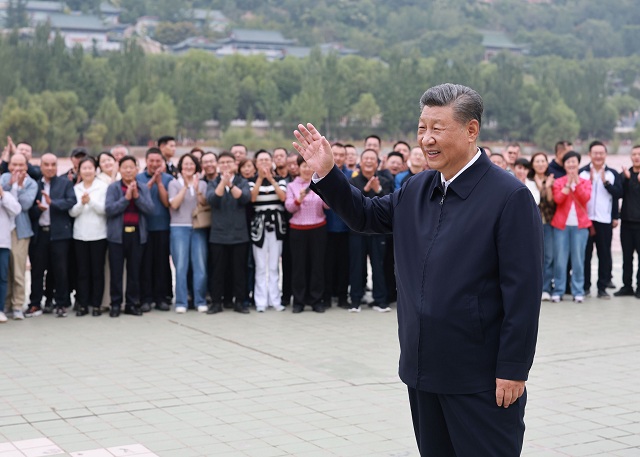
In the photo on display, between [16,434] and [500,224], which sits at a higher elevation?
[500,224]

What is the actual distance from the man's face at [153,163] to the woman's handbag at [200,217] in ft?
1.93

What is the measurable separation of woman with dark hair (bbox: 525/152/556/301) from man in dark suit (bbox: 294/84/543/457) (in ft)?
25.7

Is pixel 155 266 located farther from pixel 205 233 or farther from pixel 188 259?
pixel 205 233

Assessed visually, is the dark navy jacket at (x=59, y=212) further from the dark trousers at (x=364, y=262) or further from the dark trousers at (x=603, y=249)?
the dark trousers at (x=603, y=249)

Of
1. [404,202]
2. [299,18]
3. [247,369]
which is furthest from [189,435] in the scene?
[299,18]

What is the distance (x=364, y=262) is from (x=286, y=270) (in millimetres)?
831

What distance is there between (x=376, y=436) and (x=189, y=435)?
3.54 ft

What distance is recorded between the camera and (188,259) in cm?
1052

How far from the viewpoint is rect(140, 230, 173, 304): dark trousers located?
408 inches

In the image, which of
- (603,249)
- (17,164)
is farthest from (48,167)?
(603,249)

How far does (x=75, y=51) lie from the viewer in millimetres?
71000

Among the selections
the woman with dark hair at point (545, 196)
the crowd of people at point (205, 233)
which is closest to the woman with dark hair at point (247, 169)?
the crowd of people at point (205, 233)

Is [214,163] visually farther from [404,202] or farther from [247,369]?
[404,202]

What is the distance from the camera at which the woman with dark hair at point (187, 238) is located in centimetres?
1041
